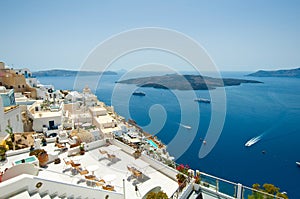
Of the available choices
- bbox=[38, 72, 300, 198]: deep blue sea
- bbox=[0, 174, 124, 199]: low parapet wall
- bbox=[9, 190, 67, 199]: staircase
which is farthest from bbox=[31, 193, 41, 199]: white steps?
bbox=[38, 72, 300, 198]: deep blue sea

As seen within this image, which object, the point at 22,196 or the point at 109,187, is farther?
the point at 109,187

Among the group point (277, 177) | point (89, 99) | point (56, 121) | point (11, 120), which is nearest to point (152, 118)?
point (89, 99)

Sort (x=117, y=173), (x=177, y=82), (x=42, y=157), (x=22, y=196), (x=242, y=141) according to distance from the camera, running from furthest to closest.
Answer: (x=177, y=82), (x=242, y=141), (x=42, y=157), (x=117, y=173), (x=22, y=196)

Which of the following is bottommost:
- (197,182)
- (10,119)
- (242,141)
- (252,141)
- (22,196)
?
(242,141)

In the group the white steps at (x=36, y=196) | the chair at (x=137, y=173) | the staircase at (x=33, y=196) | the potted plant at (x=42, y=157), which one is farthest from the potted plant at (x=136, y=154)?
the white steps at (x=36, y=196)

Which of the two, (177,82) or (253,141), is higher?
(177,82)

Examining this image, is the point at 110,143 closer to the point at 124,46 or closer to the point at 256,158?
the point at 124,46

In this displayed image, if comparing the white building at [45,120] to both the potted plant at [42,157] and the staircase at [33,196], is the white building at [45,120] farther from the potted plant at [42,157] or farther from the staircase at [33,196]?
the staircase at [33,196]

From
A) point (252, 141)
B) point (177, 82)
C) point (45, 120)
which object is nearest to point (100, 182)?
point (45, 120)

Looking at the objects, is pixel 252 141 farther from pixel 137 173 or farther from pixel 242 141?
pixel 137 173

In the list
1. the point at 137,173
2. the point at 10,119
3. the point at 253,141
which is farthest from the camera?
the point at 253,141

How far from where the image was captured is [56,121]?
523 inches

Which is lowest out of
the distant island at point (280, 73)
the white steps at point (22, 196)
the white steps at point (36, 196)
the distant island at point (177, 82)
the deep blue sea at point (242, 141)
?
the deep blue sea at point (242, 141)

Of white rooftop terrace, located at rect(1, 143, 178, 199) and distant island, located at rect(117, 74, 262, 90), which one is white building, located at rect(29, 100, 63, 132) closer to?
white rooftop terrace, located at rect(1, 143, 178, 199)
